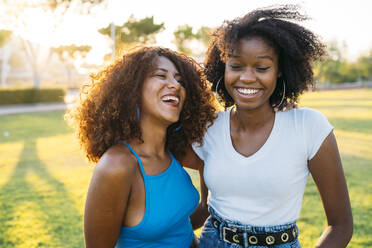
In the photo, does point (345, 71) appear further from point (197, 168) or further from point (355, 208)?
point (197, 168)

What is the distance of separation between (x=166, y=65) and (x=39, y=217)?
3545mm

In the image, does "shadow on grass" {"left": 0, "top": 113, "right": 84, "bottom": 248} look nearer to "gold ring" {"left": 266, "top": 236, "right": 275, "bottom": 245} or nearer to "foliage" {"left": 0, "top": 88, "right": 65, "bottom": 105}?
"gold ring" {"left": 266, "top": 236, "right": 275, "bottom": 245}

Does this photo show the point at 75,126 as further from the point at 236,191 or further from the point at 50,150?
the point at 50,150

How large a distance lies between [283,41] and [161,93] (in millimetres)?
848

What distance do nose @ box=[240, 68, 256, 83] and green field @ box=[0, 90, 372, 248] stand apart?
2567 millimetres

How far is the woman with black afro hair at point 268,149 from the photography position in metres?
2.11

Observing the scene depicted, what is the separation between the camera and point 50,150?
10125 mm

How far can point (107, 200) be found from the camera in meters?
2.01

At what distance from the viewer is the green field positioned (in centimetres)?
436

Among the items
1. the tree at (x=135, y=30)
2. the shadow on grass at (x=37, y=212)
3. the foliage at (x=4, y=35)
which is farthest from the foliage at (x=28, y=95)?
the shadow on grass at (x=37, y=212)

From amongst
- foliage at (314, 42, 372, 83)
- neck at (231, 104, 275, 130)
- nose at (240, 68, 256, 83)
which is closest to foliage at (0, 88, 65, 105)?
neck at (231, 104, 275, 130)

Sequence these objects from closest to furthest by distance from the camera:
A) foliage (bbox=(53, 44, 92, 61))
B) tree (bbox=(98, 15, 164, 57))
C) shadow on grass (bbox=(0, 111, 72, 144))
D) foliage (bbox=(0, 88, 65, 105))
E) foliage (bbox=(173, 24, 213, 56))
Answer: shadow on grass (bbox=(0, 111, 72, 144)) < foliage (bbox=(0, 88, 65, 105)) < tree (bbox=(98, 15, 164, 57)) < foliage (bbox=(53, 44, 92, 61)) < foliage (bbox=(173, 24, 213, 56))

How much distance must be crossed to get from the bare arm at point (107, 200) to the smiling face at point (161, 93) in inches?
18.3

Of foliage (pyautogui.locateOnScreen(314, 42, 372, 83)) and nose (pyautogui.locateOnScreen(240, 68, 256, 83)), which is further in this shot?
foliage (pyautogui.locateOnScreen(314, 42, 372, 83))
